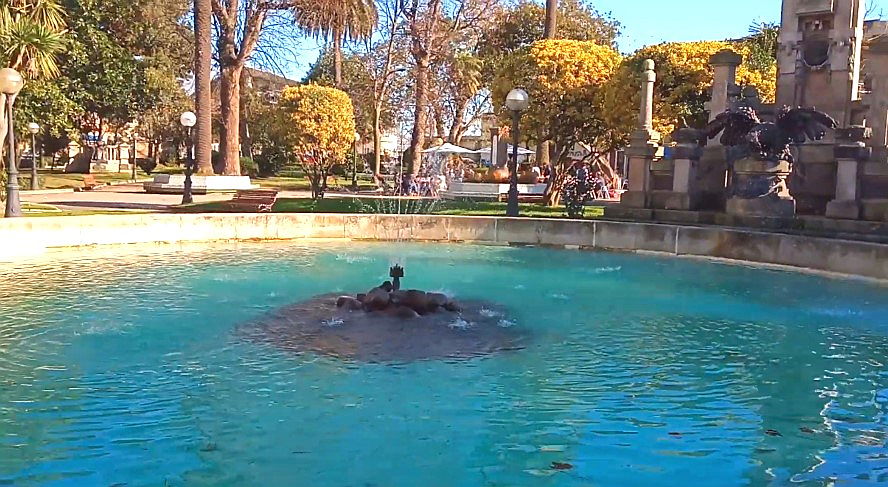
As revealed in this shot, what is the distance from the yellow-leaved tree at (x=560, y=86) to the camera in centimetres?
2622

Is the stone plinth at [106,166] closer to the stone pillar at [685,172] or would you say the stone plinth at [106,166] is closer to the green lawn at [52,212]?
the green lawn at [52,212]

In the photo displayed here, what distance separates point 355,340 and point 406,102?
1797 inches

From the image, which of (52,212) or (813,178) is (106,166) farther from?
(813,178)

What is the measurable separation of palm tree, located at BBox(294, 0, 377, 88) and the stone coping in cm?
1960

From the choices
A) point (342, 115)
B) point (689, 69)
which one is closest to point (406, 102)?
point (342, 115)

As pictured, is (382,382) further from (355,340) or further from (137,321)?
(137,321)

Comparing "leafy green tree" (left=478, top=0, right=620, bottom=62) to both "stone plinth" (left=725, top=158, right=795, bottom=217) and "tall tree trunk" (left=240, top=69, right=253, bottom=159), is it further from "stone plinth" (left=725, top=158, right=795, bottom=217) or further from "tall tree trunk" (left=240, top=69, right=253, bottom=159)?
"stone plinth" (left=725, top=158, right=795, bottom=217)

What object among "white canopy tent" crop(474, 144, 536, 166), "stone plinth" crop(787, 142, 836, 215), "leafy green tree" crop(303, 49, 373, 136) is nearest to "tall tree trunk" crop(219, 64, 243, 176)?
"white canopy tent" crop(474, 144, 536, 166)

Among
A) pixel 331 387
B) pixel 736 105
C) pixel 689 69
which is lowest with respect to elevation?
pixel 331 387

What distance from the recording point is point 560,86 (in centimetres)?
2622

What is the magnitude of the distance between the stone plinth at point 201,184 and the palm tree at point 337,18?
25.8 ft

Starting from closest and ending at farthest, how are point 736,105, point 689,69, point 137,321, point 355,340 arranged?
point 355,340 < point 137,321 < point 736,105 < point 689,69

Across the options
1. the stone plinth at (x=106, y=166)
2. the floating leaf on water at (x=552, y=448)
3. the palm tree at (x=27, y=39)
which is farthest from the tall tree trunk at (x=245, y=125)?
the floating leaf on water at (x=552, y=448)

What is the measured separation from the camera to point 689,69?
2541 cm
